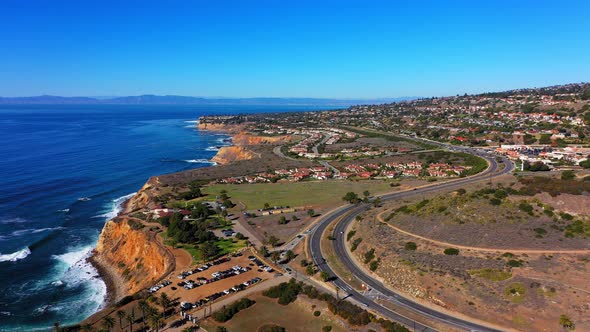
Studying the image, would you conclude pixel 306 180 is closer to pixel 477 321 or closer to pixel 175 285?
pixel 175 285

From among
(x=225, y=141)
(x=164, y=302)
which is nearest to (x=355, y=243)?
(x=164, y=302)

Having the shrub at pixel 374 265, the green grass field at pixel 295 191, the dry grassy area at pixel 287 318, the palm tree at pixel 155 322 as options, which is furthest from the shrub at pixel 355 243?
the palm tree at pixel 155 322

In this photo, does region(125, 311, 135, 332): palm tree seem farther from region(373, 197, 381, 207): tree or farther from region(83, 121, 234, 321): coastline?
region(373, 197, 381, 207): tree

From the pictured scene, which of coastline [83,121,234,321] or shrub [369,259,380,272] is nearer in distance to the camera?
shrub [369,259,380,272]

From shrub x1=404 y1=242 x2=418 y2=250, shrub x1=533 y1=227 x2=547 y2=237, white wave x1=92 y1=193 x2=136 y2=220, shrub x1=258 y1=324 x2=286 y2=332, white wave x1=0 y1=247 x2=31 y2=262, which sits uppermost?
shrub x1=533 y1=227 x2=547 y2=237

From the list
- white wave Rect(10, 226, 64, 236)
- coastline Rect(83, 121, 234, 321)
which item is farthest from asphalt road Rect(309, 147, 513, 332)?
white wave Rect(10, 226, 64, 236)

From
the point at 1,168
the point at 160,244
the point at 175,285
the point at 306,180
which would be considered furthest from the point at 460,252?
the point at 1,168

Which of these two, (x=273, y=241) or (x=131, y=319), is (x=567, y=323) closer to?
(x=273, y=241)
